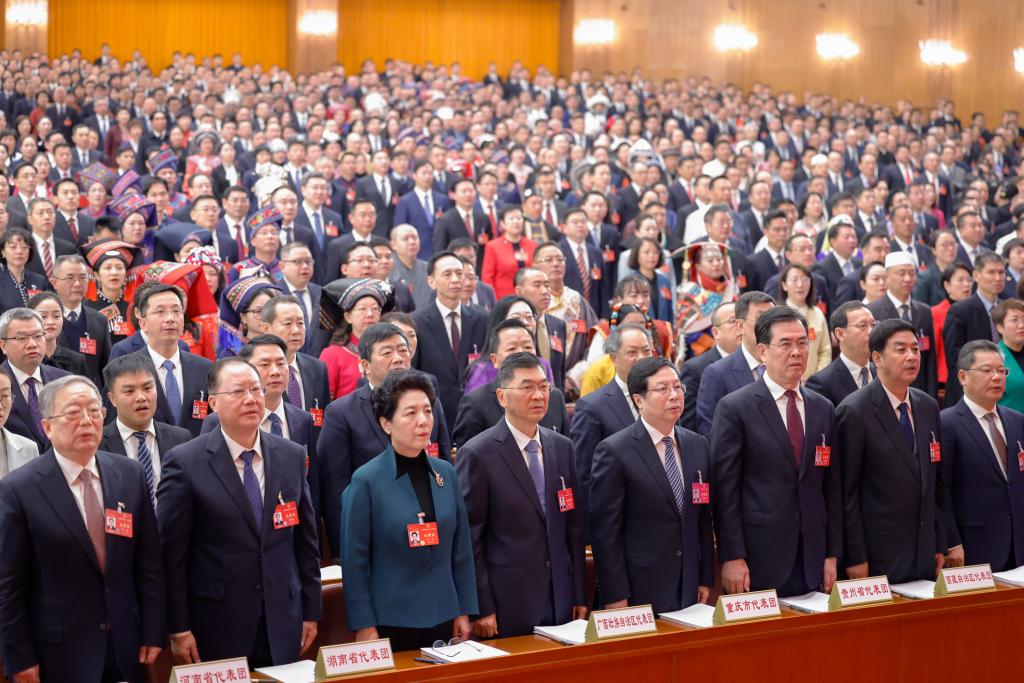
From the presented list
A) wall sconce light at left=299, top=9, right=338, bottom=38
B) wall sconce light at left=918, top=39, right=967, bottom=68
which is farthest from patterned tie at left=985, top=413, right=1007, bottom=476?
wall sconce light at left=299, top=9, right=338, bottom=38

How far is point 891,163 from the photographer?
42.8 feet

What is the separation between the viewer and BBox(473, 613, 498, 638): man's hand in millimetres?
3674

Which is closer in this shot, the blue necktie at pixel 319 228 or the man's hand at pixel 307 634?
the man's hand at pixel 307 634

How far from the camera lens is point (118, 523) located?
10.6 ft

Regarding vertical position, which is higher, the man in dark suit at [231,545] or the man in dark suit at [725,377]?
the man in dark suit at [725,377]

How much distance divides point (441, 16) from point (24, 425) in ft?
57.8

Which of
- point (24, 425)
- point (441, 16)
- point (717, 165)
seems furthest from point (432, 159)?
point (441, 16)

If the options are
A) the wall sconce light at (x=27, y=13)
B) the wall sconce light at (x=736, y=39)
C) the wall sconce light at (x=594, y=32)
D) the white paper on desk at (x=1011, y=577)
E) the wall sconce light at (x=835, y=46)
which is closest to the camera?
the white paper on desk at (x=1011, y=577)

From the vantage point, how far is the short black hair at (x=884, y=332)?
14.4ft

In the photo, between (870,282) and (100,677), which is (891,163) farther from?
(100,677)

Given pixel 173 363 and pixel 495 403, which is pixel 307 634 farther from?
pixel 173 363

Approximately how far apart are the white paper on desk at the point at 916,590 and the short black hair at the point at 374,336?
1.88 meters

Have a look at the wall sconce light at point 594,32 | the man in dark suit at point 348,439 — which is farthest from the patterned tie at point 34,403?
the wall sconce light at point 594,32

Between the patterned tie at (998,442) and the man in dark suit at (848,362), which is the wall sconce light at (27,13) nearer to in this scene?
the man in dark suit at (848,362)
